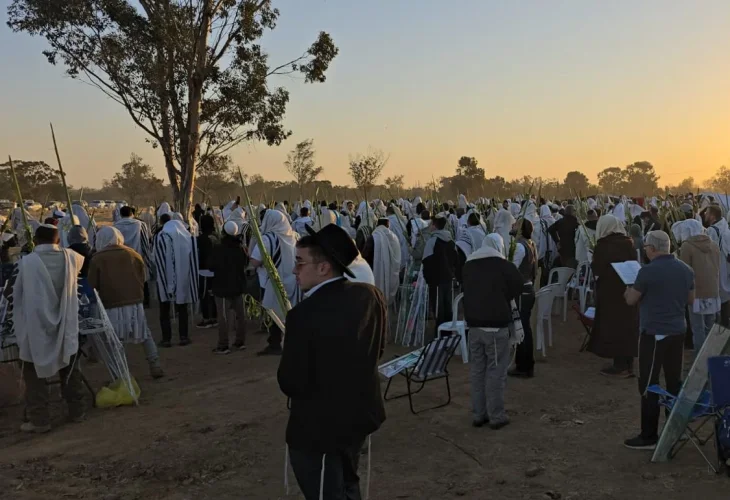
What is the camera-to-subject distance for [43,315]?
18.6 feet

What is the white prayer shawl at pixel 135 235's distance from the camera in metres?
10.4

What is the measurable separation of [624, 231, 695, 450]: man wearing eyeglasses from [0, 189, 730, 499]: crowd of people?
1 centimetres

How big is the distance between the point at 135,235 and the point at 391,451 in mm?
7236

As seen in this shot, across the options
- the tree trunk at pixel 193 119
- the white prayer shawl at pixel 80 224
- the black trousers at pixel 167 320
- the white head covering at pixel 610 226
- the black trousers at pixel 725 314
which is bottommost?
the black trousers at pixel 725 314

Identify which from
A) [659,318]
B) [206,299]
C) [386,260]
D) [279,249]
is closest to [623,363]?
[659,318]

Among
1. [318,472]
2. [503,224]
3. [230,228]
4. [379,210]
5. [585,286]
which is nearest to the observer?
[318,472]

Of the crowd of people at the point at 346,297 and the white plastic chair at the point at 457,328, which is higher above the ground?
the crowd of people at the point at 346,297

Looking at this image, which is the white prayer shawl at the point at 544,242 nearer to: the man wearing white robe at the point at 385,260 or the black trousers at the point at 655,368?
the man wearing white robe at the point at 385,260

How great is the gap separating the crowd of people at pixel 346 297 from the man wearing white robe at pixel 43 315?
0.5 inches

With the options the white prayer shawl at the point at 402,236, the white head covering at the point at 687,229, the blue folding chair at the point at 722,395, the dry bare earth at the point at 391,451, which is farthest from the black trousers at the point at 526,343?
the white prayer shawl at the point at 402,236

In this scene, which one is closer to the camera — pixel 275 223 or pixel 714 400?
pixel 714 400

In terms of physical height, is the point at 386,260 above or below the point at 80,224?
below

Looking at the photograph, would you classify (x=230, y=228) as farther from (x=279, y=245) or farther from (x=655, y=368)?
(x=655, y=368)

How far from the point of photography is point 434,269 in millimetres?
8922
